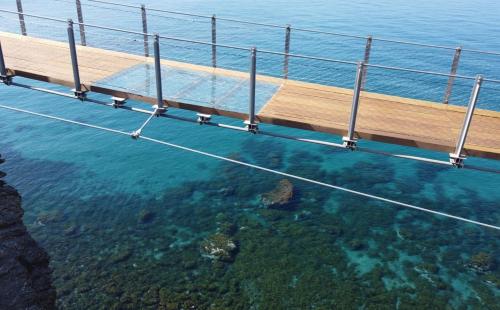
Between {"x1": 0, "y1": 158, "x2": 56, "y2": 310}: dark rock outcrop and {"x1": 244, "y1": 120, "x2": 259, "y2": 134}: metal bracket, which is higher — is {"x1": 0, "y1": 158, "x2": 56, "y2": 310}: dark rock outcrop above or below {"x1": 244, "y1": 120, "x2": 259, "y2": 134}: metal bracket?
below

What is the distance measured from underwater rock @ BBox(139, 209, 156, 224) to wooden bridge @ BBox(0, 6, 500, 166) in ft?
18.5

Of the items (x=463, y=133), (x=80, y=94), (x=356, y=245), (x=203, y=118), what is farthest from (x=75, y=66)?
(x=356, y=245)

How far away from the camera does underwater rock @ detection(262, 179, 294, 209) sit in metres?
15.7

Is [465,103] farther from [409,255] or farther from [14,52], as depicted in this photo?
[14,52]

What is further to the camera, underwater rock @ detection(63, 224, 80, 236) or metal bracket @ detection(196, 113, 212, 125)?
underwater rock @ detection(63, 224, 80, 236)

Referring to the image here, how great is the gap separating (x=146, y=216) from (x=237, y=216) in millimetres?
3210

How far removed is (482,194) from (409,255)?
525 cm

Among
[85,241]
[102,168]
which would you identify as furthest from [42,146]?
[85,241]

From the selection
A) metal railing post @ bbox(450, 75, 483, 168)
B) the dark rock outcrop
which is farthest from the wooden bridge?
the dark rock outcrop

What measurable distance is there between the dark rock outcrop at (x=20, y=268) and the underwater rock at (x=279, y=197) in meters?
7.52

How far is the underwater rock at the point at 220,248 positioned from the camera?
1340cm

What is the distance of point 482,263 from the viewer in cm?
1326

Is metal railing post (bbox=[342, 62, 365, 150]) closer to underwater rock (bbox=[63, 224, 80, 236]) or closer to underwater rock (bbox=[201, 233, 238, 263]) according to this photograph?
underwater rock (bbox=[201, 233, 238, 263])

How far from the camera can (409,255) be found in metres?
13.8
